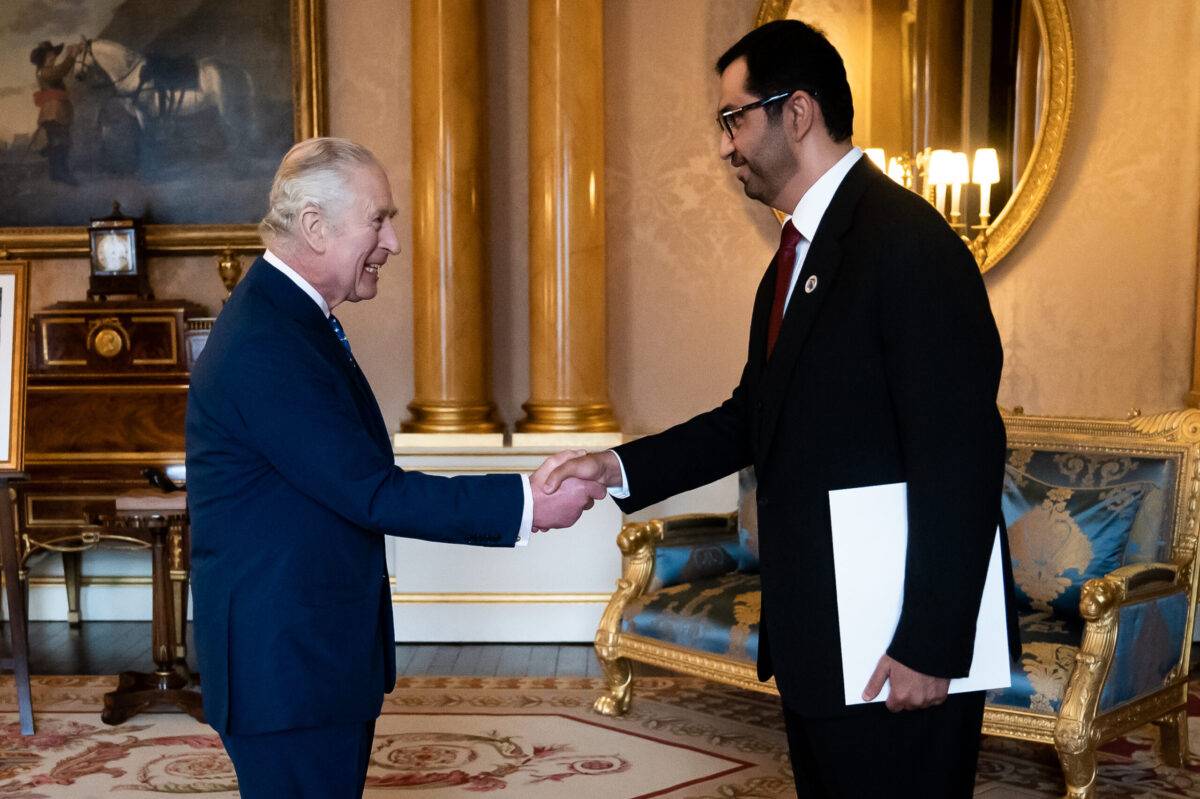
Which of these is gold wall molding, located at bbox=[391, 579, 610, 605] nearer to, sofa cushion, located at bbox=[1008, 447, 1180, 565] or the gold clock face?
the gold clock face

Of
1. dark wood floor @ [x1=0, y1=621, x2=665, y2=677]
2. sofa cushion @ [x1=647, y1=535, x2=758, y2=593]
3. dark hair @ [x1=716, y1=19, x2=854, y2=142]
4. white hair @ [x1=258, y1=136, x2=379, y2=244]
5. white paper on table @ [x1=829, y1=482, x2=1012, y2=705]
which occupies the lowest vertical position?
dark wood floor @ [x1=0, y1=621, x2=665, y2=677]

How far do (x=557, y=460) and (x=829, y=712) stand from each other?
73cm

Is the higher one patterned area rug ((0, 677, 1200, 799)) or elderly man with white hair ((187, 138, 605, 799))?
elderly man with white hair ((187, 138, 605, 799))

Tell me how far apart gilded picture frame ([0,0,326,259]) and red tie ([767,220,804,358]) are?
4257 mm

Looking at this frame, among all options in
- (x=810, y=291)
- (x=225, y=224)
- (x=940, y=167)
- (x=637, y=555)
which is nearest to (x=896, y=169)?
(x=940, y=167)

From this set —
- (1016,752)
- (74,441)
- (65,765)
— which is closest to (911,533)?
(1016,752)

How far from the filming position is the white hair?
78.8 inches

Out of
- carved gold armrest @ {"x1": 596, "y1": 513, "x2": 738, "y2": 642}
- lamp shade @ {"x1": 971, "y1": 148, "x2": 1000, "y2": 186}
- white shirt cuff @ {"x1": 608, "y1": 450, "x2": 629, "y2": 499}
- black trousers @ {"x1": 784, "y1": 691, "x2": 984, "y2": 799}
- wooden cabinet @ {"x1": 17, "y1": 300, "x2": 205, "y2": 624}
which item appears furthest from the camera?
wooden cabinet @ {"x1": 17, "y1": 300, "x2": 205, "y2": 624}

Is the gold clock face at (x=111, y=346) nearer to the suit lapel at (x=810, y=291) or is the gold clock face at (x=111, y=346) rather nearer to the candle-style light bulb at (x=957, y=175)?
the candle-style light bulb at (x=957, y=175)

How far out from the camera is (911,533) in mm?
1713

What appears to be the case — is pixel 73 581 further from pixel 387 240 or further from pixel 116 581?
pixel 387 240

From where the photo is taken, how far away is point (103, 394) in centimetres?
565

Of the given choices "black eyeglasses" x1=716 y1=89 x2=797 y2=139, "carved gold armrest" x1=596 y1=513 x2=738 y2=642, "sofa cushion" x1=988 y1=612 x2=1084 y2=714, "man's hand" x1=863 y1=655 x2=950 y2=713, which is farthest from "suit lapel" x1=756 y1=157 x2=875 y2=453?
"carved gold armrest" x1=596 y1=513 x2=738 y2=642

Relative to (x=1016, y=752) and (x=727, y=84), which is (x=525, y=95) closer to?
(x=1016, y=752)
